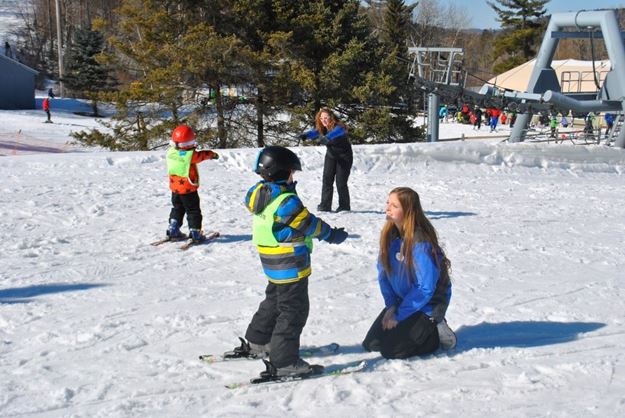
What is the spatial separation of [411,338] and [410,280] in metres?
0.37

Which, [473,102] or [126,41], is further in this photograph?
[126,41]

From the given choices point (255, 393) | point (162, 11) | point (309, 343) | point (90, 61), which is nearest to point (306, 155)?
point (309, 343)

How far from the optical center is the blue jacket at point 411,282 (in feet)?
13.4

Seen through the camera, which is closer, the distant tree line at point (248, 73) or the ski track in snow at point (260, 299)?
the ski track in snow at point (260, 299)

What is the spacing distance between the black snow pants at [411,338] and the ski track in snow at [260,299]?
0.27ft

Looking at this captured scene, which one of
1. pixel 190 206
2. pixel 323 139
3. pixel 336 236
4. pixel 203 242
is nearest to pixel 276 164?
pixel 336 236

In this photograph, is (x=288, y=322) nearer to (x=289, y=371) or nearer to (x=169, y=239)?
(x=289, y=371)

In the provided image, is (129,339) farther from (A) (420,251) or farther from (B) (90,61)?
(B) (90,61)

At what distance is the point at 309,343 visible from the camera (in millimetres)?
4633

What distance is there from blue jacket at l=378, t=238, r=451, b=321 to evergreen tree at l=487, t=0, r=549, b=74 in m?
63.4

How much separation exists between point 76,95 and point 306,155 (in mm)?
47191

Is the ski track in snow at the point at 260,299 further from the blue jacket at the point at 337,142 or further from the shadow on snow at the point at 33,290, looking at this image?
the blue jacket at the point at 337,142

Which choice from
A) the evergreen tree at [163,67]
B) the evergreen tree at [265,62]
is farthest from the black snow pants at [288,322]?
the evergreen tree at [265,62]

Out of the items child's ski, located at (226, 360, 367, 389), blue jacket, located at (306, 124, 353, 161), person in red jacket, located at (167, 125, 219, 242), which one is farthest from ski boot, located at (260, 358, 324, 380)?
blue jacket, located at (306, 124, 353, 161)
